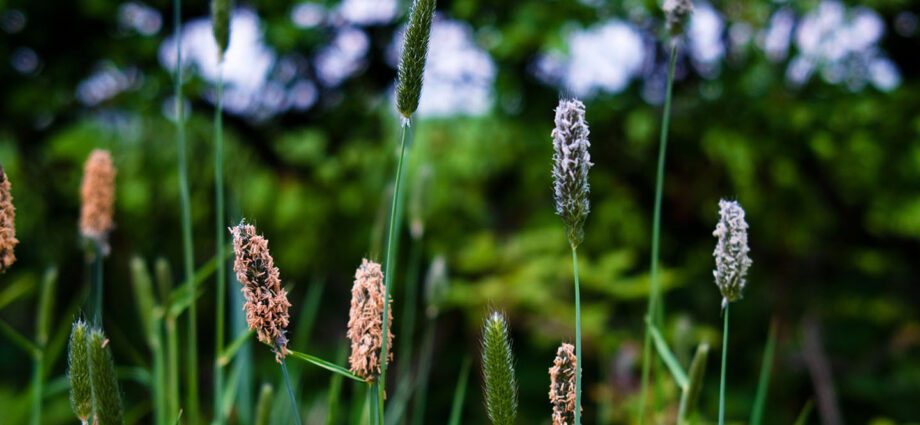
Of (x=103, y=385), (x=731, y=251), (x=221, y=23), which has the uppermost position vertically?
(x=221, y=23)

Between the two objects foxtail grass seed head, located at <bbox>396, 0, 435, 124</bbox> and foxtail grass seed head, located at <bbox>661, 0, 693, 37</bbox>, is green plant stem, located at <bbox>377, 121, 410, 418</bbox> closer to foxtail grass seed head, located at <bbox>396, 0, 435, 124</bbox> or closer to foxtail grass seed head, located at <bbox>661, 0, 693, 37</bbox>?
foxtail grass seed head, located at <bbox>396, 0, 435, 124</bbox>

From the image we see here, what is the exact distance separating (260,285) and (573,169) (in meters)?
0.23

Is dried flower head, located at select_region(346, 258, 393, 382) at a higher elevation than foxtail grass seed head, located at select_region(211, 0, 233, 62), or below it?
below

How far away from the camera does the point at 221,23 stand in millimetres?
902

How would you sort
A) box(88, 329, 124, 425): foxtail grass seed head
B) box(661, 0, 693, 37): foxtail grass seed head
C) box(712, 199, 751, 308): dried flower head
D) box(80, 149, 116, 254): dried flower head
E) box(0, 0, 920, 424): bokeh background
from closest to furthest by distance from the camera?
box(88, 329, 124, 425): foxtail grass seed head → box(712, 199, 751, 308): dried flower head → box(661, 0, 693, 37): foxtail grass seed head → box(80, 149, 116, 254): dried flower head → box(0, 0, 920, 424): bokeh background

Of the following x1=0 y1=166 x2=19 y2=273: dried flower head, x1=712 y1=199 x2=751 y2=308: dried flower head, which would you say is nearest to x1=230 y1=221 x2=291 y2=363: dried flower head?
x1=0 y1=166 x2=19 y2=273: dried flower head

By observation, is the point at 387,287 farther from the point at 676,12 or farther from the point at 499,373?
the point at 676,12

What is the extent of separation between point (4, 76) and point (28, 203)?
479mm

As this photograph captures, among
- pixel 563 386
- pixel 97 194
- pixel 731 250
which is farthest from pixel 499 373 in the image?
pixel 97 194

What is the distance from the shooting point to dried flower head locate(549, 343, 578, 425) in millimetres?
548

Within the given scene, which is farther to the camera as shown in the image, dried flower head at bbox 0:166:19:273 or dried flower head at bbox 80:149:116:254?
dried flower head at bbox 80:149:116:254

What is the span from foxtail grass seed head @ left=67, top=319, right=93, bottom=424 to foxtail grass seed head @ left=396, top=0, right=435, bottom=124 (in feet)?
0.83

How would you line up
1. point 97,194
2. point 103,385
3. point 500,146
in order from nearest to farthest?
point 103,385, point 97,194, point 500,146

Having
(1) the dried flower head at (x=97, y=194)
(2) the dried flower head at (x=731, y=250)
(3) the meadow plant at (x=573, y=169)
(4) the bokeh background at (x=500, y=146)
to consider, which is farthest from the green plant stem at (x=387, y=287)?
(4) the bokeh background at (x=500, y=146)
